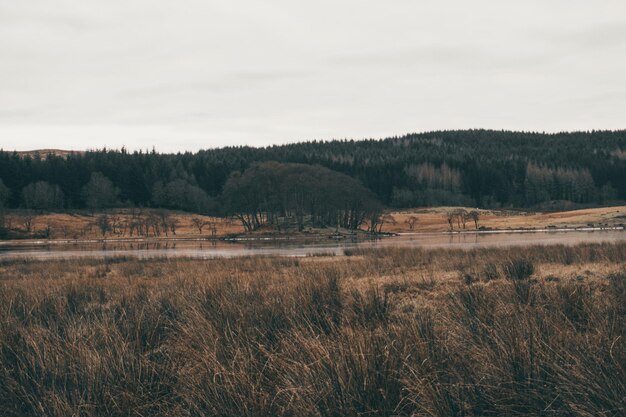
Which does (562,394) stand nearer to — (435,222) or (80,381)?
(80,381)

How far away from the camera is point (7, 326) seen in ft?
24.2

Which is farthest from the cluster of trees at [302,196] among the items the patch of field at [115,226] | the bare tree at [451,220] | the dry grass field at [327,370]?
the dry grass field at [327,370]

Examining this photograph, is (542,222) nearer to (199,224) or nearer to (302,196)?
(302,196)

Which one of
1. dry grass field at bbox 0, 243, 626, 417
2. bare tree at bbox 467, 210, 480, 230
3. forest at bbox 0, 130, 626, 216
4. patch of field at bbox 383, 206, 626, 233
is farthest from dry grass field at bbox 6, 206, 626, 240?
dry grass field at bbox 0, 243, 626, 417

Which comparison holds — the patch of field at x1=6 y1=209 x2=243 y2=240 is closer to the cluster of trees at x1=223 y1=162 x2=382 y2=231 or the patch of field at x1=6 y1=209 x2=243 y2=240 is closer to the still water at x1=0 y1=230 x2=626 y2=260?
the cluster of trees at x1=223 y1=162 x2=382 y2=231

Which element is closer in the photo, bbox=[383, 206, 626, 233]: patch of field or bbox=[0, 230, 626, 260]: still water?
bbox=[0, 230, 626, 260]: still water

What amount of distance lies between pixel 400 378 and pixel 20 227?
98.2m

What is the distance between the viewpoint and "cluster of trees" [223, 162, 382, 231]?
8075 cm

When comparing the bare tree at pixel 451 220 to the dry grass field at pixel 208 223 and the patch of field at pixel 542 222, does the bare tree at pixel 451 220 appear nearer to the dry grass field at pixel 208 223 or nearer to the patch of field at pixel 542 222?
the patch of field at pixel 542 222

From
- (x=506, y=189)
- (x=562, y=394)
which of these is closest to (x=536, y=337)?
(x=562, y=394)

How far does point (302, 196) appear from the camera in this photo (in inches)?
3265

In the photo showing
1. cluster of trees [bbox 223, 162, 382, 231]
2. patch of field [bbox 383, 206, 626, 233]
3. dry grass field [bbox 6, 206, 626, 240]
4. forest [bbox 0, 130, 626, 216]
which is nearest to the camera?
patch of field [bbox 383, 206, 626, 233]

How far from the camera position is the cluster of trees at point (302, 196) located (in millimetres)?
80750

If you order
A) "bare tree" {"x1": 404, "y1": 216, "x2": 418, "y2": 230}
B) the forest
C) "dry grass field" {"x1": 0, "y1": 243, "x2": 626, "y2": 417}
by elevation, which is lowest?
"bare tree" {"x1": 404, "y1": 216, "x2": 418, "y2": 230}
